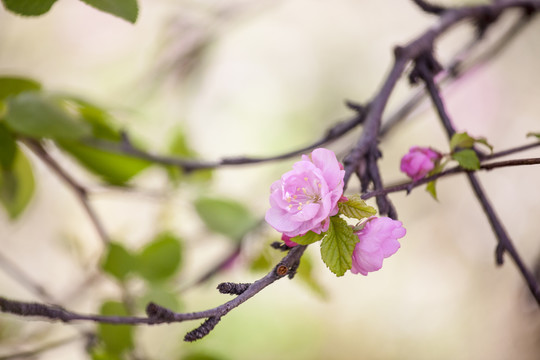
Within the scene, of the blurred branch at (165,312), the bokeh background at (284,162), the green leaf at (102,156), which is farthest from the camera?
the bokeh background at (284,162)

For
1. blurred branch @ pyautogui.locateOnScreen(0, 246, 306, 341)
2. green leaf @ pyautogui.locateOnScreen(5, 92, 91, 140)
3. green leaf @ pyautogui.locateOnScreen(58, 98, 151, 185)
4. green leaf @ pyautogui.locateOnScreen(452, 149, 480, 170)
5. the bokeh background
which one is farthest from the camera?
the bokeh background

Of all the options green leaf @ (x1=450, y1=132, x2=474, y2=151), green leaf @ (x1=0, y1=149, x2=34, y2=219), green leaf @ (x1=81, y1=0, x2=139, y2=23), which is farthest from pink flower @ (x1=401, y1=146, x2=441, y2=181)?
green leaf @ (x1=0, y1=149, x2=34, y2=219)

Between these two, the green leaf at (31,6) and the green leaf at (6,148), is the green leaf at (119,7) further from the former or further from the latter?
the green leaf at (6,148)

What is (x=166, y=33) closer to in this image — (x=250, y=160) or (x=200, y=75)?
(x=200, y=75)

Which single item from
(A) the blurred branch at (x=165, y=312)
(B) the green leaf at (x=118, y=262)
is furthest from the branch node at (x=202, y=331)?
(B) the green leaf at (x=118, y=262)

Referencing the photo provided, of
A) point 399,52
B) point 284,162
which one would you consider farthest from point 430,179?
point 284,162

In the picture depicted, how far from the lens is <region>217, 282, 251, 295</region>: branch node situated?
22 cm

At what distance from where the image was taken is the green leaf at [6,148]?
0.49m

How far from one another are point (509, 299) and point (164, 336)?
963 mm

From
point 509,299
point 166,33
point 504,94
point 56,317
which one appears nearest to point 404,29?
point 504,94

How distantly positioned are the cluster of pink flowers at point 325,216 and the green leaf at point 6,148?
36 cm

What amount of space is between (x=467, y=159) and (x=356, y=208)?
0.11 metres

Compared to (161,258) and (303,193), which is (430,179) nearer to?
(303,193)

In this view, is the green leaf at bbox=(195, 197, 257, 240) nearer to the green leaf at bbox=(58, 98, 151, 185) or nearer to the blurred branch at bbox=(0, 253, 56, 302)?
the green leaf at bbox=(58, 98, 151, 185)
